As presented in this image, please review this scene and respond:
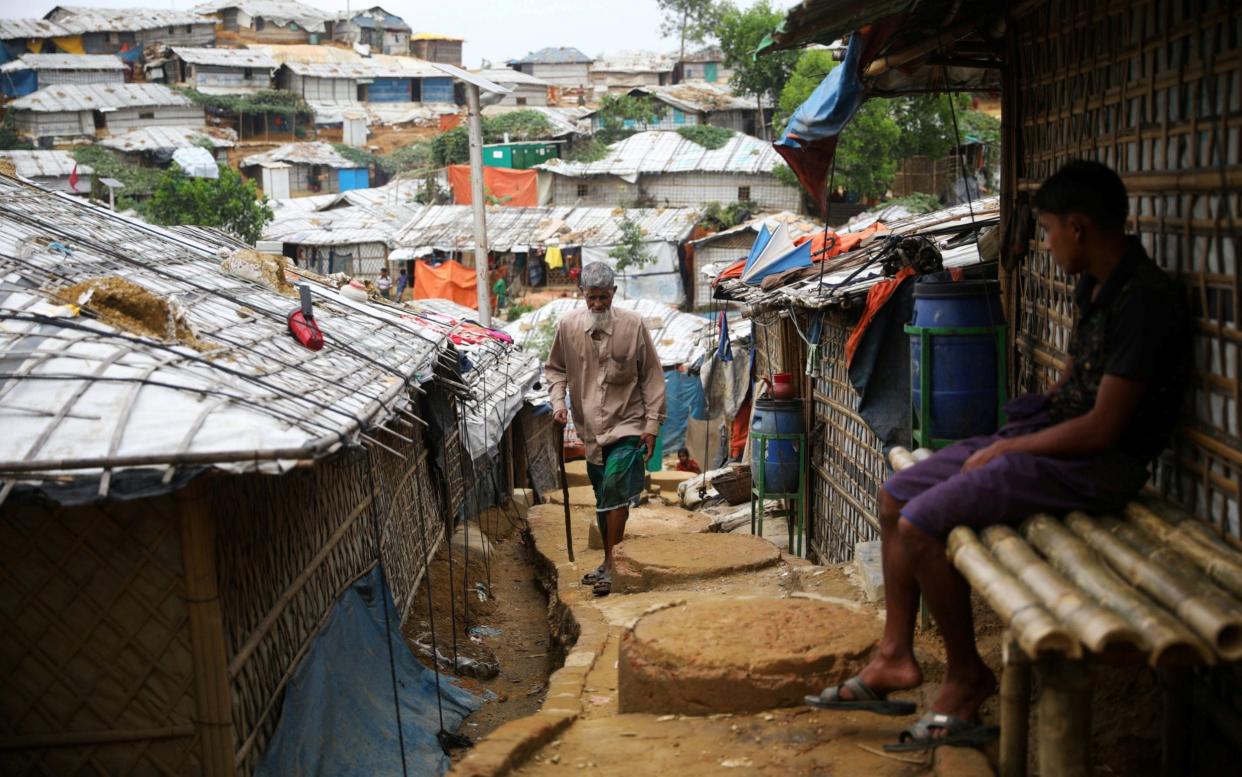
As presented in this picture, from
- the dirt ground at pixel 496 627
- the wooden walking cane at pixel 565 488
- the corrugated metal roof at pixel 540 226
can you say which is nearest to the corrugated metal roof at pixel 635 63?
the corrugated metal roof at pixel 540 226

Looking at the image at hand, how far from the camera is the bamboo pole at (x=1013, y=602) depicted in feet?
8.75

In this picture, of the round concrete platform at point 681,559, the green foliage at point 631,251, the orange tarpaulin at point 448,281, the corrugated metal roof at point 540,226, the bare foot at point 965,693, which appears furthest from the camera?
the corrugated metal roof at point 540,226

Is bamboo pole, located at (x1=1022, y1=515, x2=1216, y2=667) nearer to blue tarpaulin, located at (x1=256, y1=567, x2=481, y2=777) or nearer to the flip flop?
the flip flop

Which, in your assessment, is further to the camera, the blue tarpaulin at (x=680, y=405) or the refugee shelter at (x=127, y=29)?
the refugee shelter at (x=127, y=29)

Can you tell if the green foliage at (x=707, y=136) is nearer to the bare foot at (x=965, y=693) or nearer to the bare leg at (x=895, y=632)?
the bare leg at (x=895, y=632)

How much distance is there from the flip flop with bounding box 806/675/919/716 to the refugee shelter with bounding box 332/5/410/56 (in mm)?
66881

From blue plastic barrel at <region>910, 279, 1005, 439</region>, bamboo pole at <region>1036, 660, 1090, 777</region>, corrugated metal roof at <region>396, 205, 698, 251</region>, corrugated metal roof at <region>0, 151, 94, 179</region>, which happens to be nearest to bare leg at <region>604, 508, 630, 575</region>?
blue plastic barrel at <region>910, 279, 1005, 439</region>

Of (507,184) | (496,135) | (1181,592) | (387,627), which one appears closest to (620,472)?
(387,627)

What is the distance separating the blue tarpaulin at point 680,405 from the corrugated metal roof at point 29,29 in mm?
47259

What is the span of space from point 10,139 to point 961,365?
47113mm

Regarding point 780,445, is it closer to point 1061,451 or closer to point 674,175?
point 1061,451

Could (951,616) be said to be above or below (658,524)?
above

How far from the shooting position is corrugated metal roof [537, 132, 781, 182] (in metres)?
38.0

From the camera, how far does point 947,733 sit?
3.72 m
